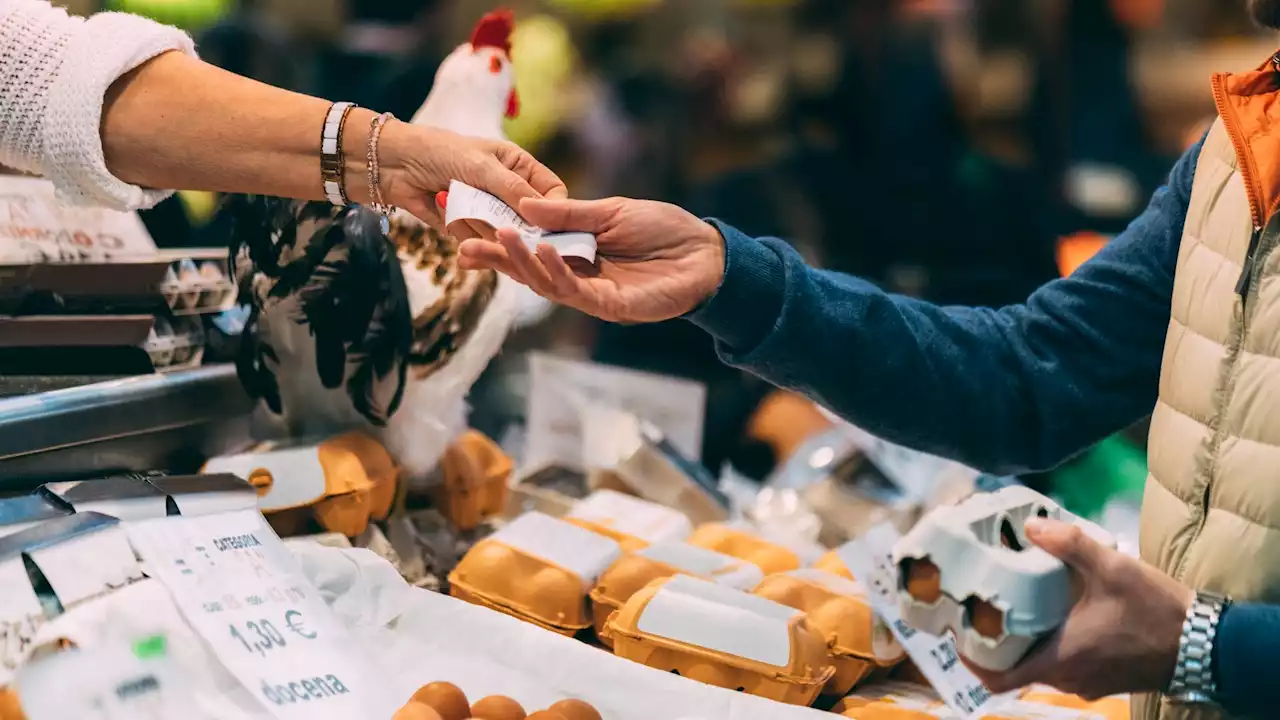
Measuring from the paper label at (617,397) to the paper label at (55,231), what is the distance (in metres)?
0.81

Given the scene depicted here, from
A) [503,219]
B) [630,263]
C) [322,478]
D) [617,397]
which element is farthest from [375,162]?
[617,397]

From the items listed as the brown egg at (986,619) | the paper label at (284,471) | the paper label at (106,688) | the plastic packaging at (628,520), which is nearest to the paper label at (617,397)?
the plastic packaging at (628,520)

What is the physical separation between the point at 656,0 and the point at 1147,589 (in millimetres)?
3738

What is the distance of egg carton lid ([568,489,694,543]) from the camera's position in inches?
68.4

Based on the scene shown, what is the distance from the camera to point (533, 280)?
4.02 feet

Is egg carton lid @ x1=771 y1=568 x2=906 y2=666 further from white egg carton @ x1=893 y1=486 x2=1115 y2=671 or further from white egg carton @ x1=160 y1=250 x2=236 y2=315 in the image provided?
white egg carton @ x1=160 y1=250 x2=236 y2=315

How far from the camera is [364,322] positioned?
61.7 inches

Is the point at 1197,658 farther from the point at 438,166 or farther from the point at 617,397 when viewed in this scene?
the point at 617,397

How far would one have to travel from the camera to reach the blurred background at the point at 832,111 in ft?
8.91

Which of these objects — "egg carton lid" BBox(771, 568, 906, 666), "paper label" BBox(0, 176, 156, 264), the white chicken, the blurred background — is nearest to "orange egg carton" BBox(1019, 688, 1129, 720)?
"egg carton lid" BBox(771, 568, 906, 666)

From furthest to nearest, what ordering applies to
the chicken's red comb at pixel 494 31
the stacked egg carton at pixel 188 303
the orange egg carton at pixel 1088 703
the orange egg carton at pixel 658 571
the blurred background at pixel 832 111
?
the blurred background at pixel 832 111 < the chicken's red comb at pixel 494 31 < the stacked egg carton at pixel 188 303 < the orange egg carton at pixel 658 571 < the orange egg carton at pixel 1088 703

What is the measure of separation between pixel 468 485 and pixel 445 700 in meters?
0.66

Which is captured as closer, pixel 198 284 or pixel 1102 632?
pixel 1102 632

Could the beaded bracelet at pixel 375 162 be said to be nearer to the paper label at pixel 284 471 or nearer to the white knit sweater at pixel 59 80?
the white knit sweater at pixel 59 80
